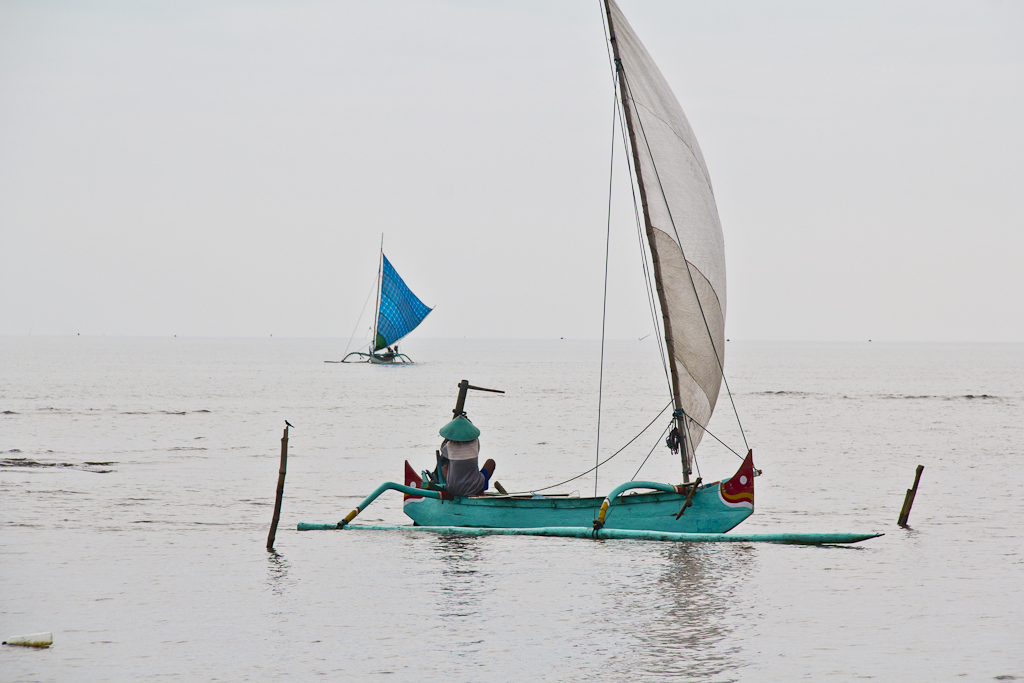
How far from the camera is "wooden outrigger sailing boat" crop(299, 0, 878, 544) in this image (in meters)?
18.6

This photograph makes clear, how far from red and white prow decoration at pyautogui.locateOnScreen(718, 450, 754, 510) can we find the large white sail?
3.29 feet

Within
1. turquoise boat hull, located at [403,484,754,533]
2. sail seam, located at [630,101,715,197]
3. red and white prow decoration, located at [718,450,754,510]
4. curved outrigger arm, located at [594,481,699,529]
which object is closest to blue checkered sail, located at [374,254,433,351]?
turquoise boat hull, located at [403,484,754,533]

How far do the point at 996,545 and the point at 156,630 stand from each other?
16729mm

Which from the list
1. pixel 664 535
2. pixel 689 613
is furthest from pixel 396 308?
pixel 689 613

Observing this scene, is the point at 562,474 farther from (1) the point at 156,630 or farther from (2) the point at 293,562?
(1) the point at 156,630

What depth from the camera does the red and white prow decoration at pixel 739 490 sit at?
18953 millimetres

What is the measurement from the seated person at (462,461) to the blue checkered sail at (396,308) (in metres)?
88.4

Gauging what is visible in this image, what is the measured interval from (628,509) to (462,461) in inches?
140

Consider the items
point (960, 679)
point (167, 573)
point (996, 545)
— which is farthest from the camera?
point (996, 545)

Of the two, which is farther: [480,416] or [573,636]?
[480,416]

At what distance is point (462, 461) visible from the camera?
20797 millimetres

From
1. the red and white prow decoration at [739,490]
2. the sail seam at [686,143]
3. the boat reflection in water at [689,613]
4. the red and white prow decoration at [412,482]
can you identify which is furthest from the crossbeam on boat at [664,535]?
the sail seam at [686,143]

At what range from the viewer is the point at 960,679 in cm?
1245

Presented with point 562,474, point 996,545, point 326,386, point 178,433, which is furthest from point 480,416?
point 996,545
